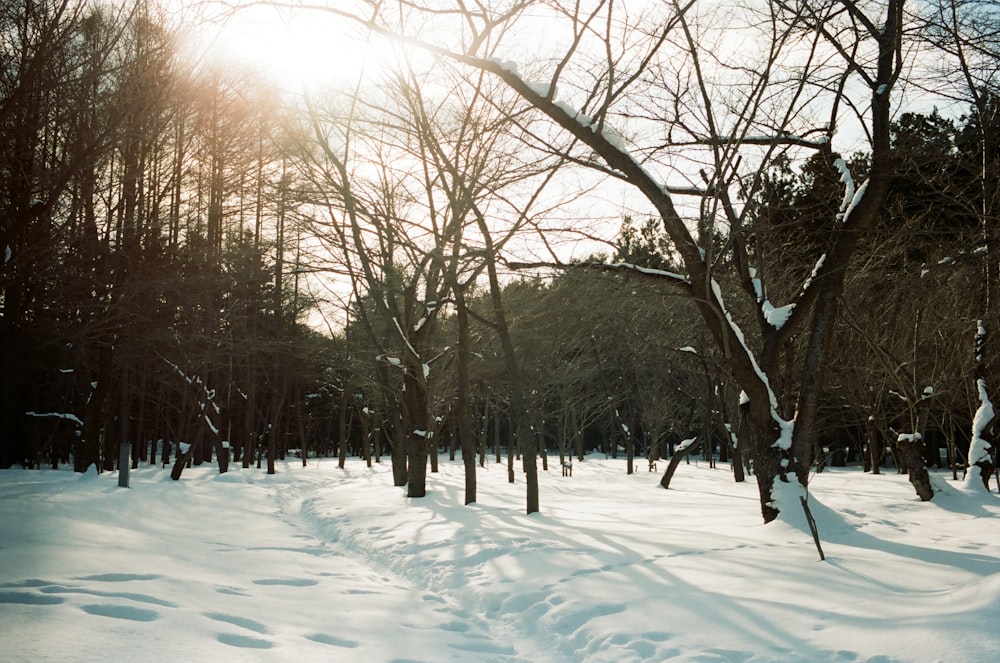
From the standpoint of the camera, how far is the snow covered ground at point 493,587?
4598 millimetres

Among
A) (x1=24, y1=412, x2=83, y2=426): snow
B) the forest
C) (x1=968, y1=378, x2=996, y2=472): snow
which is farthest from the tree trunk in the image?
(x1=24, y1=412, x2=83, y2=426): snow

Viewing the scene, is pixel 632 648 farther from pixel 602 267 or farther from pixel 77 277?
pixel 77 277

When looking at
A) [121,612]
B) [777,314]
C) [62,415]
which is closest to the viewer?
[121,612]

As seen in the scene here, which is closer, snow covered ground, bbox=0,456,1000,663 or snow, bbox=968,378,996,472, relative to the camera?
snow covered ground, bbox=0,456,1000,663

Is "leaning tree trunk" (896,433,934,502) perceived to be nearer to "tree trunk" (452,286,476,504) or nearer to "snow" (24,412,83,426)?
"tree trunk" (452,286,476,504)

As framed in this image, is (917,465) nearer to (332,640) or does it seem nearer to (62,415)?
(332,640)

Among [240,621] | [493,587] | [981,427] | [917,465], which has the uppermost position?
[981,427]

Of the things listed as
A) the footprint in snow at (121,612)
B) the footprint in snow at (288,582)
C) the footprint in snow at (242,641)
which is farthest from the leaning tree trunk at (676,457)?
the footprint in snow at (121,612)

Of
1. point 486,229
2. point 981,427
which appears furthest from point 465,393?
point 981,427

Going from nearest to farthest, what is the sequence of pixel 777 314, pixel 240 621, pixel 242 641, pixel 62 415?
pixel 242 641 < pixel 240 621 < pixel 777 314 < pixel 62 415

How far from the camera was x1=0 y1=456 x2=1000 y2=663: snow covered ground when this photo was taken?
15.1 feet

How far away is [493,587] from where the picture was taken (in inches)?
Result: 280

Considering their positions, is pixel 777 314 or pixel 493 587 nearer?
pixel 493 587

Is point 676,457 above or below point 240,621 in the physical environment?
above
